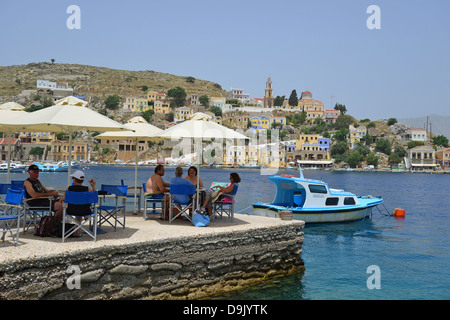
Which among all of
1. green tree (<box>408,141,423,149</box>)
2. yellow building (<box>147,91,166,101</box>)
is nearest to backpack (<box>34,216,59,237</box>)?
green tree (<box>408,141,423,149</box>)

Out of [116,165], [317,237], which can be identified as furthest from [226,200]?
[116,165]

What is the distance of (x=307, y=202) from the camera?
1731 centimetres

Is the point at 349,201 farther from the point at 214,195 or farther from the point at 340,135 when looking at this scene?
the point at 340,135

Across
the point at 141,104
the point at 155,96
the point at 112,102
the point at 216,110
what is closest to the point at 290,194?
the point at 216,110

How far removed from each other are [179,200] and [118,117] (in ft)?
478

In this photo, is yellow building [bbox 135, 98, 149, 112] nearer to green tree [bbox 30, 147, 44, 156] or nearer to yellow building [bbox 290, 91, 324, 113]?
green tree [bbox 30, 147, 44, 156]

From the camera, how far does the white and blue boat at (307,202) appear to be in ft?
54.9

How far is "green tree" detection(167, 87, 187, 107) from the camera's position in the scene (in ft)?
542

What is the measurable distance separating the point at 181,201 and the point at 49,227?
2.47 meters

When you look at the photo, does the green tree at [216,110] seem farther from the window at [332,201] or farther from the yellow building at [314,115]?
the window at [332,201]

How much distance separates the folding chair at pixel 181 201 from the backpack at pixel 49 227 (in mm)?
2182

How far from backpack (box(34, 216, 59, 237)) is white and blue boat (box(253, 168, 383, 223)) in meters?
11.1

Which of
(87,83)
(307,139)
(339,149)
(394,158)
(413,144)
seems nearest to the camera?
(394,158)
